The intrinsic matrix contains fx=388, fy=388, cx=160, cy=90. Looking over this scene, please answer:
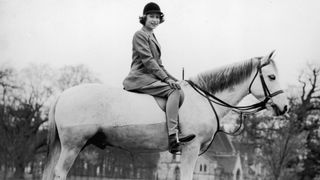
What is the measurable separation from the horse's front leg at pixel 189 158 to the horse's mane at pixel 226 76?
42.1 inches

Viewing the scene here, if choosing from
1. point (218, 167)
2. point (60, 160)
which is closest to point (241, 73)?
point (60, 160)

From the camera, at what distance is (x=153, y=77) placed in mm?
6570

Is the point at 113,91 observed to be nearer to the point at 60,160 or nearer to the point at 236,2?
the point at 60,160

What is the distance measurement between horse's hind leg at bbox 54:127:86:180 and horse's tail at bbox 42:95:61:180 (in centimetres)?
31

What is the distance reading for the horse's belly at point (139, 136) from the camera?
20.2ft

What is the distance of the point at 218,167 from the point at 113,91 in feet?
255

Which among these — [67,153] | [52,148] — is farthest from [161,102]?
[52,148]

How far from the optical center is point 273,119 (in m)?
37.8

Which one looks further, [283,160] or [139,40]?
[283,160]

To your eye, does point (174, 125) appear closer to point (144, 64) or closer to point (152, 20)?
point (144, 64)

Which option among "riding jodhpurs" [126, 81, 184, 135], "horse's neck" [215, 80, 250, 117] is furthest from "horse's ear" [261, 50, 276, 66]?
"riding jodhpurs" [126, 81, 184, 135]

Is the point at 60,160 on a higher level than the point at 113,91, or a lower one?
lower

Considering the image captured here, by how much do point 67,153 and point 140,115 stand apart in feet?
4.15

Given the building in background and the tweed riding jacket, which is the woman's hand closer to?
the tweed riding jacket
